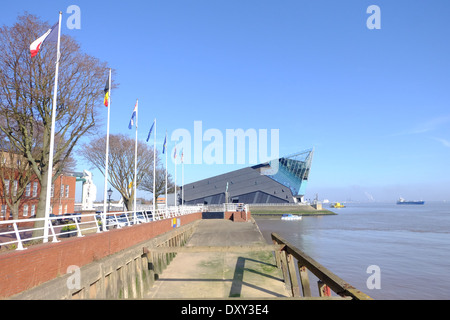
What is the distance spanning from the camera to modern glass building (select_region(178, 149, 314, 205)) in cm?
11062

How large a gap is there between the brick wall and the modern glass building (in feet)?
318

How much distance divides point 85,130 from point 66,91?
2984mm

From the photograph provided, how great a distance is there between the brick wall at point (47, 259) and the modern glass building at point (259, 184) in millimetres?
96892

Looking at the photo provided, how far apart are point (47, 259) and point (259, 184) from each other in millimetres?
104197

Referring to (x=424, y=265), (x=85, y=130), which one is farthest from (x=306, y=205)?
(x=85, y=130)

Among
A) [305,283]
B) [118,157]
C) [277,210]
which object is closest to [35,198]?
[118,157]

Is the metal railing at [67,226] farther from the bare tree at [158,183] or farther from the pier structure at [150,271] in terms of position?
the bare tree at [158,183]

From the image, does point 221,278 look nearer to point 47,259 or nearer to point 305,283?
point 305,283

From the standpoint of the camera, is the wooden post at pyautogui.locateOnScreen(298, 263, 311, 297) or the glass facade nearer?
the wooden post at pyautogui.locateOnScreen(298, 263, 311, 297)

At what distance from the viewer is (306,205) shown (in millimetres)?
112375

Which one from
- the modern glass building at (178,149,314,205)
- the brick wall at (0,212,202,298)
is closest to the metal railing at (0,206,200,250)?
the brick wall at (0,212,202,298)

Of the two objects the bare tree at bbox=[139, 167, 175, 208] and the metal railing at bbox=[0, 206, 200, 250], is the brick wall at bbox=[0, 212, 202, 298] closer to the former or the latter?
the metal railing at bbox=[0, 206, 200, 250]

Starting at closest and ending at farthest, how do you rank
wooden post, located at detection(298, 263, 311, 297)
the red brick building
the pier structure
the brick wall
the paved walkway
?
the brick wall < the pier structure < wooden post, located at detection(298, 263, 311, 297) < the paved walkway < the red brick building
